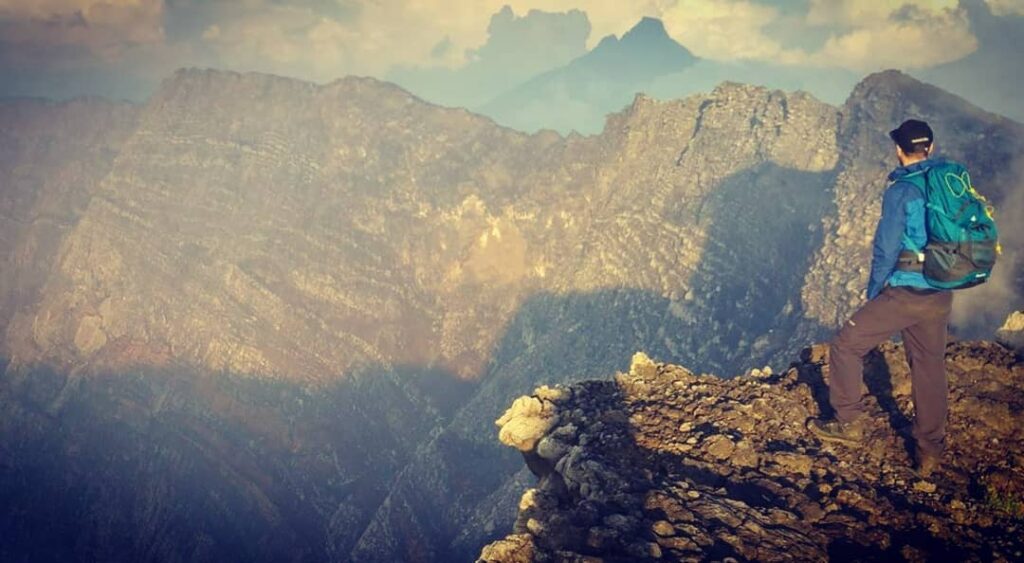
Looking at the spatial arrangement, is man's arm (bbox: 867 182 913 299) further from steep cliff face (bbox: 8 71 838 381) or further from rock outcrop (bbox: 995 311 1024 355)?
steep cliff face (bbox: 8 71 838 381)

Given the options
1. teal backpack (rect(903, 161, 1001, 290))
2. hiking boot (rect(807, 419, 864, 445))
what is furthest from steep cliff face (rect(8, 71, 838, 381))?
teal backpack (rect(903, 161, 1001, 290))

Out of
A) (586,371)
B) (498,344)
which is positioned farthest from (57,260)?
(586,371)

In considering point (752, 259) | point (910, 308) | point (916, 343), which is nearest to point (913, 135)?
point (910, 308)

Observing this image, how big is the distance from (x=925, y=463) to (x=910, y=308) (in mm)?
2603

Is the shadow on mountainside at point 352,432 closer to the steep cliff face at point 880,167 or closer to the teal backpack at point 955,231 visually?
the steep cliff face at point 880,167

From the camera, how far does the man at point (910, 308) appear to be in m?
7.96

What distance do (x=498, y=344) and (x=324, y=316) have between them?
21.4 m

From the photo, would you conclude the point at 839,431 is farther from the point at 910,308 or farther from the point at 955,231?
the point at 955,231

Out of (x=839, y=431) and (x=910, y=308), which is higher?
(x=910, y=308)

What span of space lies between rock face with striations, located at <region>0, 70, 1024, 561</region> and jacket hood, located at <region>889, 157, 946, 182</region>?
36.3 m

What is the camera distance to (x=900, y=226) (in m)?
7.96

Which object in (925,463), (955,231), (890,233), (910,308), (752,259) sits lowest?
(752,259)

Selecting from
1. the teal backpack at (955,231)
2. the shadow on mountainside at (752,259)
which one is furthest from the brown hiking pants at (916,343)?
the shadow on mountainside at (752,259)

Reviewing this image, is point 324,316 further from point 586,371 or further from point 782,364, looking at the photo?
point 782,364
